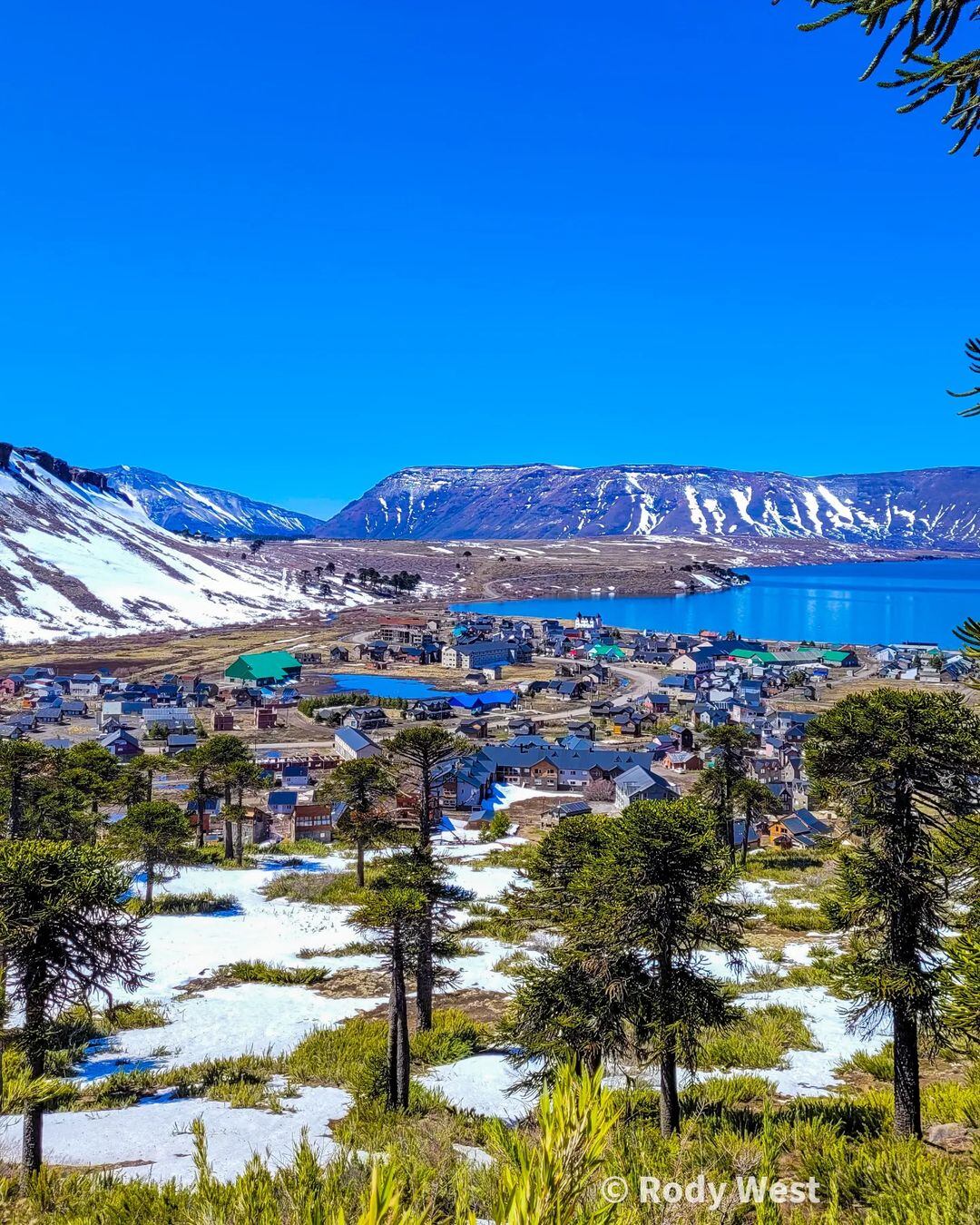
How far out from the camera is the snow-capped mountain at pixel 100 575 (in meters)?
126

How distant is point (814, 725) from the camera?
13547mm

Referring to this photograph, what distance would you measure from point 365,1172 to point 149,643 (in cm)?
12670

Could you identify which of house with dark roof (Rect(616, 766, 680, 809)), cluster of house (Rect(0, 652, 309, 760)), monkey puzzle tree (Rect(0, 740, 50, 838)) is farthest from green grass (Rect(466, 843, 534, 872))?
cluster of house (Rect(0, 652, 309, 760))

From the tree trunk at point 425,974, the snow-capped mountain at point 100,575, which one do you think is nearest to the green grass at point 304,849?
the tree trunk at point 425,974

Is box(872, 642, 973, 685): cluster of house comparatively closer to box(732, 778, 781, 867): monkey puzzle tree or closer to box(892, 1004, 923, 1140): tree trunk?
box(732, 778, 781, 867): monkey puzzle tree

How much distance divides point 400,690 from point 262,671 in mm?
18658

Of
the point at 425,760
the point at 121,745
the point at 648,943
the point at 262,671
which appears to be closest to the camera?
the point at 648,943

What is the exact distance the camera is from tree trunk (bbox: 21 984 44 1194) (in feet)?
27.8

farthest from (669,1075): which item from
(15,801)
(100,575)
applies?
(100,575)

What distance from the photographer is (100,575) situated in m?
145

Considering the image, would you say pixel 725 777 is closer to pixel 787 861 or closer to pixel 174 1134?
pixel 787 861

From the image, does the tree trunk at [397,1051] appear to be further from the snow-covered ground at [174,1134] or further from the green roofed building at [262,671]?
the green roofed building at [262,671]

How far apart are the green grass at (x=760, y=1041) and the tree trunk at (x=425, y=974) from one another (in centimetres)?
597

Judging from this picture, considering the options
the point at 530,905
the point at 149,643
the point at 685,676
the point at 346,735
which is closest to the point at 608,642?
the point at 685,676
